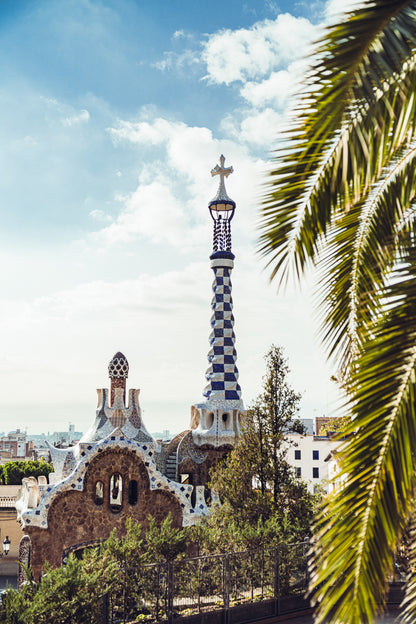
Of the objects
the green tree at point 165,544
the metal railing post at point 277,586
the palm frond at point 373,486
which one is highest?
the palm frond at point 373,486

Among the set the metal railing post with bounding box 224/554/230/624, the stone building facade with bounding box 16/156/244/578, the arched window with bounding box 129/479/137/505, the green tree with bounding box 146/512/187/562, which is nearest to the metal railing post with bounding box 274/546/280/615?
the metal railing post with bounding box 224/554/230/624

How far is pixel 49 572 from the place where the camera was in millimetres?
8578

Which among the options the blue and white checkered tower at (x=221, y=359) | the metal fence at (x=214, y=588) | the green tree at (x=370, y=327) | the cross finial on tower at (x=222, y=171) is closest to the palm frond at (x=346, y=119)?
the green tree at (x=370, y=327)

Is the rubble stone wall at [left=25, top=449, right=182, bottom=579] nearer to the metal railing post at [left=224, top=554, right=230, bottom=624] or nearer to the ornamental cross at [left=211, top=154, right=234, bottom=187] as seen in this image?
the metal railing post at [left=224, top=554, right=230, bottom=624]

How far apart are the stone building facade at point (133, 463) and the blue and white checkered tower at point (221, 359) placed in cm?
3

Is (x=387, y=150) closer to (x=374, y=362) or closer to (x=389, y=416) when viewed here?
(x=374, y=362)

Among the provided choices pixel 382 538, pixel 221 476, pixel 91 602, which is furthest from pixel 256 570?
pixel 382 538

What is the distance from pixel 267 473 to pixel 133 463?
9.61ft

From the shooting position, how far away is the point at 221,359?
54.3ft

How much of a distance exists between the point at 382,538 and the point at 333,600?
0.33 meters

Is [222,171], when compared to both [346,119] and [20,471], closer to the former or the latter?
[346,119]

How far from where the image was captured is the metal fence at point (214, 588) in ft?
32.0

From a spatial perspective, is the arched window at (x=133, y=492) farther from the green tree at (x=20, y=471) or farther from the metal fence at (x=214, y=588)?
the green tree at (x=20, y=471)

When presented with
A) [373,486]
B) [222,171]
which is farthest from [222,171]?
[373,486]
